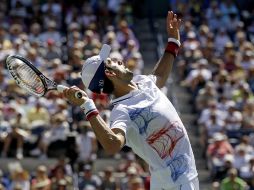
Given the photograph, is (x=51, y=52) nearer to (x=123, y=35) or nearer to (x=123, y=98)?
(x=123, y=35)

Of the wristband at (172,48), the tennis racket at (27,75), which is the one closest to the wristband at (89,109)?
the tennis racket at (27,75)

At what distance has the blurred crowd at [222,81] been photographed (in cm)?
1700

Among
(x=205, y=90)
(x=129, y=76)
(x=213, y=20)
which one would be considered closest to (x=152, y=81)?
(x=129, y=76)

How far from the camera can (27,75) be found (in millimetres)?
8406

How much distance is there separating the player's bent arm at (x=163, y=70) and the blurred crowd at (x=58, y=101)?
655cm

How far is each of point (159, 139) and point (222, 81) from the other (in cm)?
1230

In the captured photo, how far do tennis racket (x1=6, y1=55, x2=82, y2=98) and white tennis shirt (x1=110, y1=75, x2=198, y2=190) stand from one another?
945mm

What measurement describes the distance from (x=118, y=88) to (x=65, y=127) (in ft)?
30.7

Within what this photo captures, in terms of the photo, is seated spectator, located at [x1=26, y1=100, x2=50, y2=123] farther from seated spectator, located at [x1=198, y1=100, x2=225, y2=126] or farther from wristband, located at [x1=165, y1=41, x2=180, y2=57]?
wristband, located at [x1=165, y1=41, x2=180, y2=57]

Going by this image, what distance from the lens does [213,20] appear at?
Result: 77.3 feet

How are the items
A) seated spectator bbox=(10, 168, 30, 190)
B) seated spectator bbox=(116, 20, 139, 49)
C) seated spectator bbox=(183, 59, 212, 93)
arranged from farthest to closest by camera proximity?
seated spectator bbox=(116, 20, 139, 49) < seated spectator bbox=(183, 59, 212, 93) < seated spectator bbox=(10, 168, 30, 190)

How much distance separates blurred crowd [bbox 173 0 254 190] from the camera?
17.0 m

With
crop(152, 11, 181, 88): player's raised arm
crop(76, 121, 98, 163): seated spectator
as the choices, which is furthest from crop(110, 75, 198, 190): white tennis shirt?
crop(76, 121, 98, 163): seated spectator

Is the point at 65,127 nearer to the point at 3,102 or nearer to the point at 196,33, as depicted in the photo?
the point at 3,102
